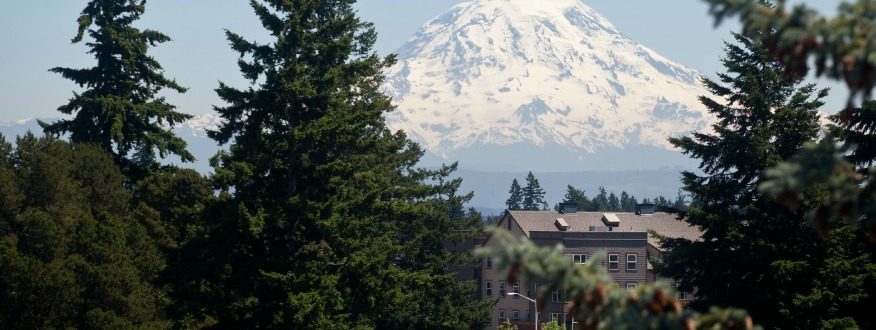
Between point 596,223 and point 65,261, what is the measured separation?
2266 inches

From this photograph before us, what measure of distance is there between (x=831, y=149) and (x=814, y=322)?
25.4 m

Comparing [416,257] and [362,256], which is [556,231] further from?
[362,256]

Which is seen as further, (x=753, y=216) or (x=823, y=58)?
(x=753, y=216)

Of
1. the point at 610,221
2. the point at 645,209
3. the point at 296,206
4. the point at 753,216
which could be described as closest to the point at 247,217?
the point at 296,206

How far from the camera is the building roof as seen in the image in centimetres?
9119

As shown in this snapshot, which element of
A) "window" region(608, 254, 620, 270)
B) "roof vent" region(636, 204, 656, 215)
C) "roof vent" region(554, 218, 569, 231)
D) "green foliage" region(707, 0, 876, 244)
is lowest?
"green foliage" region(707, 0, 876, 244)

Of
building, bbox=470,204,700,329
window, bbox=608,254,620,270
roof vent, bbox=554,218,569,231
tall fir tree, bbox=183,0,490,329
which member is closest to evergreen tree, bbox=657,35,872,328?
tall fir tree, bbox=183,0,490,329

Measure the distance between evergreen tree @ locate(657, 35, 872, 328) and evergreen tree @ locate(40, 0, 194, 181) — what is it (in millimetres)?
28425

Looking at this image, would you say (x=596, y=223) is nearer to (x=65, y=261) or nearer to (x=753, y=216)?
(x=65, y=261)

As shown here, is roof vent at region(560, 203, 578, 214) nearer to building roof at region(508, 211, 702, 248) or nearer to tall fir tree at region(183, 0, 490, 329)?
building roof at region(508, 211, 702, 248)

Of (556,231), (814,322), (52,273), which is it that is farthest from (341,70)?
(556,231)

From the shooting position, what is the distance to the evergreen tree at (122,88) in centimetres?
5616

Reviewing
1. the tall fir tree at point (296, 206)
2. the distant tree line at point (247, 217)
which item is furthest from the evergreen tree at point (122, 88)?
the tall fir tree at point (296, 206)

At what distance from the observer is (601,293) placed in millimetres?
7422
